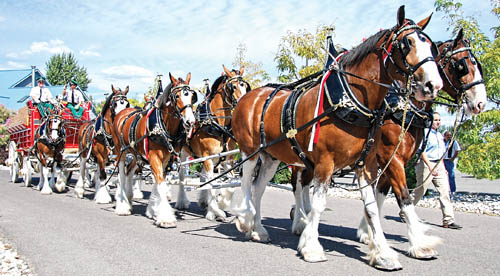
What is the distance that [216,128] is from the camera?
7832 mm

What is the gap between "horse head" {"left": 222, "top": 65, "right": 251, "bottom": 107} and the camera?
313 inches

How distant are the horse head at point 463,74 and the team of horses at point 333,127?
0.01 m

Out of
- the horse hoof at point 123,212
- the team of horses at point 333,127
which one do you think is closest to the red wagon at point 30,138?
the horse hoof at point 123,212

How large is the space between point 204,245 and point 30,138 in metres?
10.3

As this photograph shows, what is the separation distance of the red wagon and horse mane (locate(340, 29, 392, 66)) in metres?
9.41

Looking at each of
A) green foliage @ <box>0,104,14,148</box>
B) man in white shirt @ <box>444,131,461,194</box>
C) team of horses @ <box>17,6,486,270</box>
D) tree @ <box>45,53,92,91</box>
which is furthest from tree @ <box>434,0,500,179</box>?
tree @ <box>45,53,92,91</box>

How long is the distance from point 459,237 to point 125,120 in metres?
6.49

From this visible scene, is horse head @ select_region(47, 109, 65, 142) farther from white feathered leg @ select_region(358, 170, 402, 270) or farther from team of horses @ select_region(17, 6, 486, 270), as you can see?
white feathered leg @ select_region(358, 170, 402, 270)

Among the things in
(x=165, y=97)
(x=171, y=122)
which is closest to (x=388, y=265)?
(x=171, y=122)

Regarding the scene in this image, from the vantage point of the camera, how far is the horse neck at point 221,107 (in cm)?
814

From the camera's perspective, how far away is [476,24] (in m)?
10.7

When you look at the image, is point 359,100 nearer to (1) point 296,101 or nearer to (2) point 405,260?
(1) point 296,101

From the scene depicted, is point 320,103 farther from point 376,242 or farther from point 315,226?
point 376,242

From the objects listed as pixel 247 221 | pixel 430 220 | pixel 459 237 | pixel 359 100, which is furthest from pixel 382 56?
pixel 430 220
